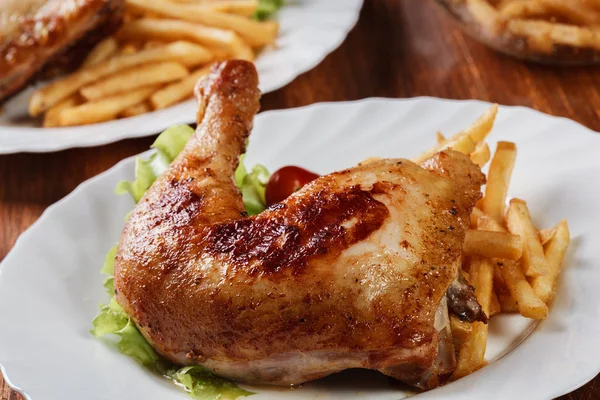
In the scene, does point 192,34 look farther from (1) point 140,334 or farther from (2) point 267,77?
(1) point 140,334

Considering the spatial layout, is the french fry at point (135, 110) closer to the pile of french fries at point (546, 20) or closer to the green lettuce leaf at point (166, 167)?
the green lettuce leaf at point (166, 167)

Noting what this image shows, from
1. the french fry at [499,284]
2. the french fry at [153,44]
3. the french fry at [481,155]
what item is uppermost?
the french fry at [481,155]

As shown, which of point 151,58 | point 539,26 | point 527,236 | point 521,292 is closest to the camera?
point 521,292

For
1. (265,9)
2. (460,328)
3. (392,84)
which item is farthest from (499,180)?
(265,9)

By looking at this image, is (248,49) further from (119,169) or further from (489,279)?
(489,279)

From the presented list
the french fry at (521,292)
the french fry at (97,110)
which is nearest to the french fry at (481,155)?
the french fry at (521,292)

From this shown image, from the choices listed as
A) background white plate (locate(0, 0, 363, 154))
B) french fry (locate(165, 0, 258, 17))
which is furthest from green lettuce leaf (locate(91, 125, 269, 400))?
french fry (locate(165, 0, 258, 17))

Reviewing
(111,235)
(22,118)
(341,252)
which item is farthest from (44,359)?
(22,118)
